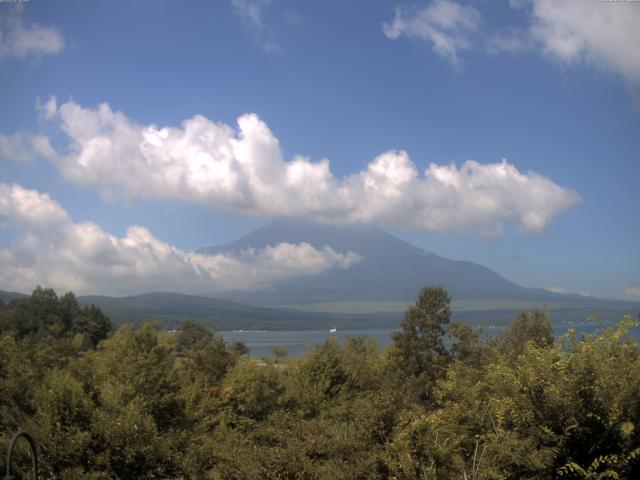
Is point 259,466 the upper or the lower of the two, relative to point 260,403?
upper

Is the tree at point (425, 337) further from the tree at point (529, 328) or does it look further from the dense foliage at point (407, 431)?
the dense foliage at point (407, 431)

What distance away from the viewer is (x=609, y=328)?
10773mm

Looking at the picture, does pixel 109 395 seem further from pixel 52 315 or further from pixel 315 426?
pixel 52 315

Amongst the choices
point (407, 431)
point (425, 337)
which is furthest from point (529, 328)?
point (407, 431)

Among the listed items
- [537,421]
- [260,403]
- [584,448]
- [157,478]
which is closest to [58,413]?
[157,478]

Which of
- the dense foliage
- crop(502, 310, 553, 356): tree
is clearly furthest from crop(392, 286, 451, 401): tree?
the dense foliage

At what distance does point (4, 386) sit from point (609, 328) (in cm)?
1276

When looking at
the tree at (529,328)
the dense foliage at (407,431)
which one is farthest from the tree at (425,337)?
the dense foliage at (407,431)

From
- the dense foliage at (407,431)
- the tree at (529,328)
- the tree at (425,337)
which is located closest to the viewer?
the dense foliage at (407,431)

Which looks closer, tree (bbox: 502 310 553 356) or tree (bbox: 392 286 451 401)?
tree (bbox: 392 286 451 401)

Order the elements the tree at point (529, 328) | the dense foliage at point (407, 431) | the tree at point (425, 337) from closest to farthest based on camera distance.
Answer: the dense foliage at point (407, 431)
the tree at point (425, 337)
the tree at point (529, 328)

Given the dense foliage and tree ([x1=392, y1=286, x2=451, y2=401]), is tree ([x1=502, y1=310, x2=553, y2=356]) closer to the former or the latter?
tree ([x1=392, y1=286, x2=451, y2=401])

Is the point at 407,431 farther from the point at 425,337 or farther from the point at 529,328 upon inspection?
the point at 529,328

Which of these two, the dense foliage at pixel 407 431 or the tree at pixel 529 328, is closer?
the dense foliage at pixel 407 431
